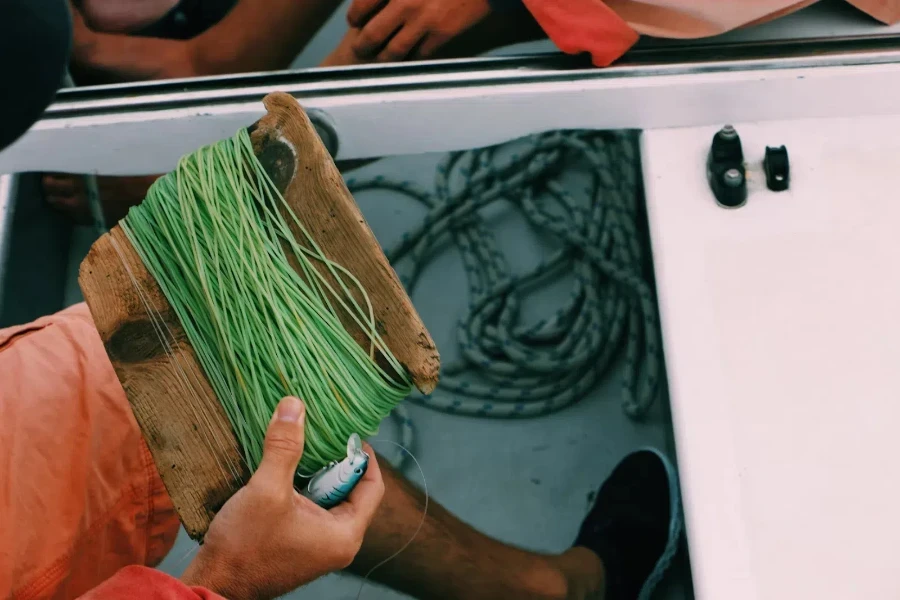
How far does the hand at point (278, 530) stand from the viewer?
2.92ft

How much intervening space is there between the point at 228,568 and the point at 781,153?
906 millimetres

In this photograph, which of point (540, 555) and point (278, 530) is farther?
point (540, 555)

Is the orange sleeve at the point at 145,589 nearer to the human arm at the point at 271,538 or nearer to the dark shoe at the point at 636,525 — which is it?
the human arm at the point at 271,538

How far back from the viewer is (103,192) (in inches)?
70.1

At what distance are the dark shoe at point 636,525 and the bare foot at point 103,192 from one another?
107 cm

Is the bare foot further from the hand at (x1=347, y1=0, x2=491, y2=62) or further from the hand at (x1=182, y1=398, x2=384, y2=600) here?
the hand at (x1=182, y1=398, x2=384, y2=600)

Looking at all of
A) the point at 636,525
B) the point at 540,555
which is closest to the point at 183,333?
the point at 540,555

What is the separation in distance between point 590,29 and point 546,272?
0.70m

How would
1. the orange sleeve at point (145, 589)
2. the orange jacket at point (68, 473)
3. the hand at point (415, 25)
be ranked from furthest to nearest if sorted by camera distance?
the hand at point (415, 25) < the orange jacket at point (68, 473) < the orange sleeve at point (145, 589)

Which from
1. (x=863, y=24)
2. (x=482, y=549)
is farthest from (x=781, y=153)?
(x=482, y=549)

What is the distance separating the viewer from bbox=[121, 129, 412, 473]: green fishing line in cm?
92

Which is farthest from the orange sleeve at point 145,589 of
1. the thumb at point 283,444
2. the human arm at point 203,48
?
the human arm at point 203,48

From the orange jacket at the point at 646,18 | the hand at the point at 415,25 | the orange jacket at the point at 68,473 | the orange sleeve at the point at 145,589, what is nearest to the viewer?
the orange sleeve at the point at 145,589

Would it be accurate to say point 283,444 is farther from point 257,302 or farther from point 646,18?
point 646,18
